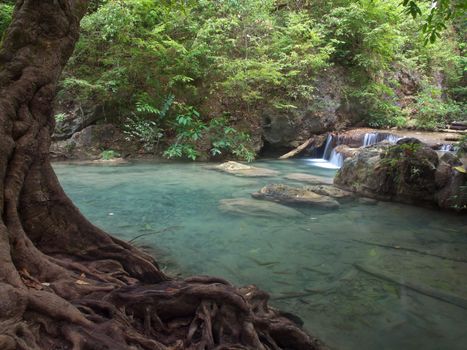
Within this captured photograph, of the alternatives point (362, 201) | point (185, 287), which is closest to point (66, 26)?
point (185, 287)

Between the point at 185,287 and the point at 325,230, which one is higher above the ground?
the point at 185,287

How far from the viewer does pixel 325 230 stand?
691cm

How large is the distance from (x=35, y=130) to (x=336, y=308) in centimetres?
333

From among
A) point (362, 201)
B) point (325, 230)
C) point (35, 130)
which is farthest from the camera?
point (362, 201)

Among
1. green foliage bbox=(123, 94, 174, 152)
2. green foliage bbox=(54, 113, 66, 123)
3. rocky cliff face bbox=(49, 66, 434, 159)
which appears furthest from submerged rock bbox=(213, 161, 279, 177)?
green foliage bbox=(54, 113, 66, 123)

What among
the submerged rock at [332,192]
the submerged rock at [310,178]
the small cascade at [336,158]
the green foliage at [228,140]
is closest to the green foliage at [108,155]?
the green foliage at [228,140]

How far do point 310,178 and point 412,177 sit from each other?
11.1 feet

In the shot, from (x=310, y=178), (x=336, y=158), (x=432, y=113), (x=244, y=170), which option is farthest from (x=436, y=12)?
(x=432, y=113)

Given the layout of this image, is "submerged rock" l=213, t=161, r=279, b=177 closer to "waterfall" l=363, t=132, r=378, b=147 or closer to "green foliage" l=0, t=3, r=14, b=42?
"waterfall" l=363, t=132, r=378, b=147

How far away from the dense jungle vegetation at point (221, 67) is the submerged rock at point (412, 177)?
656cm

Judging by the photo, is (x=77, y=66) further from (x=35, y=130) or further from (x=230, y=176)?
(x=35, y=130)

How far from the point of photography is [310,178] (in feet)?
39.0

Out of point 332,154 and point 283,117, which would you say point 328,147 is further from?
point 283,117

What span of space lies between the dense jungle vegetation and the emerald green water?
605cm
